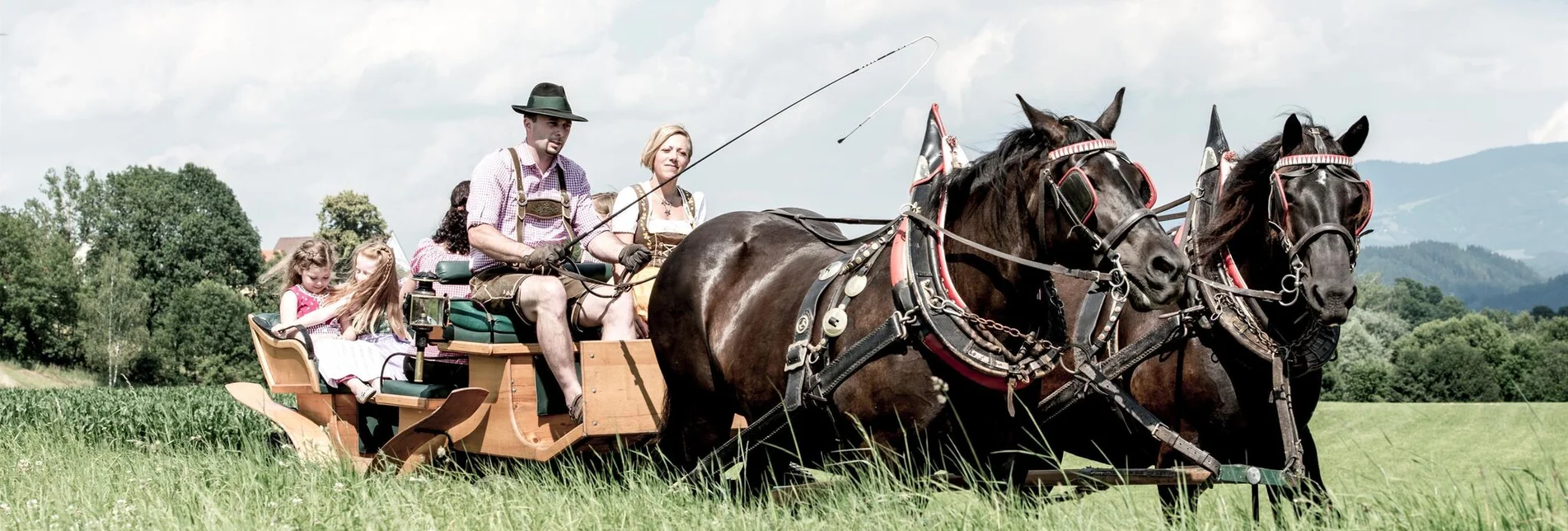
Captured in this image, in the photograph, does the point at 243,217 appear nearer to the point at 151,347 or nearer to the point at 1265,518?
the point at 151,347

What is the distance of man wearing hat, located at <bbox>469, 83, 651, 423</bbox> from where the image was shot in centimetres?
570

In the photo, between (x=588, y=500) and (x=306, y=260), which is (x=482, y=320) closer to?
(x=588, y=500)

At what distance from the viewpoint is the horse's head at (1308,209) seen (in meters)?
4.20

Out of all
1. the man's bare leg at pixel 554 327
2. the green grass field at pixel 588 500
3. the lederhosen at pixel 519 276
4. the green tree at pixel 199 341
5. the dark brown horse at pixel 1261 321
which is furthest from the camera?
the green tree at pixel 199 341

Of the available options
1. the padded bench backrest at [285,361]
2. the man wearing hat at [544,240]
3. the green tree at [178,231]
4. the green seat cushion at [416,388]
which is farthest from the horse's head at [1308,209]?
the green tree at [178,231]

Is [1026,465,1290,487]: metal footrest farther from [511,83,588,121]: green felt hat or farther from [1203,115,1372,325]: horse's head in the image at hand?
[511,83,588,121]: green felt hat

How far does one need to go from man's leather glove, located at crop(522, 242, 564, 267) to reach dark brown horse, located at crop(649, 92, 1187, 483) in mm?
478

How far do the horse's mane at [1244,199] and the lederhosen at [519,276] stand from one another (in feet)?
8.61

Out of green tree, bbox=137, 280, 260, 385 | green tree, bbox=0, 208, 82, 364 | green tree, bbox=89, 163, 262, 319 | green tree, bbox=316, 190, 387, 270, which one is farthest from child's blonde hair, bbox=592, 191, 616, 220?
green tree, bbox=0, 208, 82, 364

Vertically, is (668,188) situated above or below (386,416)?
above

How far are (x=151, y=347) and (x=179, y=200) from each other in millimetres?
6901

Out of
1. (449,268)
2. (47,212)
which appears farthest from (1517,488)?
(47,212)

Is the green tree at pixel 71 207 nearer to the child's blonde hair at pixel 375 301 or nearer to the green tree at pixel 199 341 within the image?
the green tree at pixel 199 341

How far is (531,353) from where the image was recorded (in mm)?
5852
